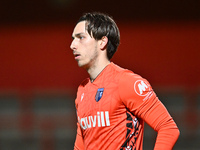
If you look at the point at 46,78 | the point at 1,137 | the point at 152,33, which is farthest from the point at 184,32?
the point at 1,137

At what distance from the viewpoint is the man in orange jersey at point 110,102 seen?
4.65 ft

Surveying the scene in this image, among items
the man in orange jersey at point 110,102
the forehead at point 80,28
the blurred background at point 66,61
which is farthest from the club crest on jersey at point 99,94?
the blurred background at point 66,61

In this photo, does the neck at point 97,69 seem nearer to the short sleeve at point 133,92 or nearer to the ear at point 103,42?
the ear at point 103,42

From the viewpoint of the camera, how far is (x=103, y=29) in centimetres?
167

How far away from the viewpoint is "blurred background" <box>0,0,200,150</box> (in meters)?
3.99

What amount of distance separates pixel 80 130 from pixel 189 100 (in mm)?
2500

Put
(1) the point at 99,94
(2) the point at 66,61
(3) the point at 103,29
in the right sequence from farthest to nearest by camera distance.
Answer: (2) the point at 66,61, (3) the point at 103,29, (1) the point at 99,94

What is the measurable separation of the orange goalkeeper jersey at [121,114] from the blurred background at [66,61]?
91.5 inches

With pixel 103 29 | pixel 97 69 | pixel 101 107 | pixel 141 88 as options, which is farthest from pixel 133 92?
pixel 103 29

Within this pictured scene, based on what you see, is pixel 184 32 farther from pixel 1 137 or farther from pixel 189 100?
pixel 1 137

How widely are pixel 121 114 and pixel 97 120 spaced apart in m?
0.10

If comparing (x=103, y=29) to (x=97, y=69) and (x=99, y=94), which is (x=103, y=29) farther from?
(x=99, y=94)

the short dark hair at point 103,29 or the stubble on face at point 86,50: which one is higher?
the short dark hair at point 103,29

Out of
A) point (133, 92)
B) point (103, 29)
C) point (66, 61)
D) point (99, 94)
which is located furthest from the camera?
Answer: point (66, 61)
